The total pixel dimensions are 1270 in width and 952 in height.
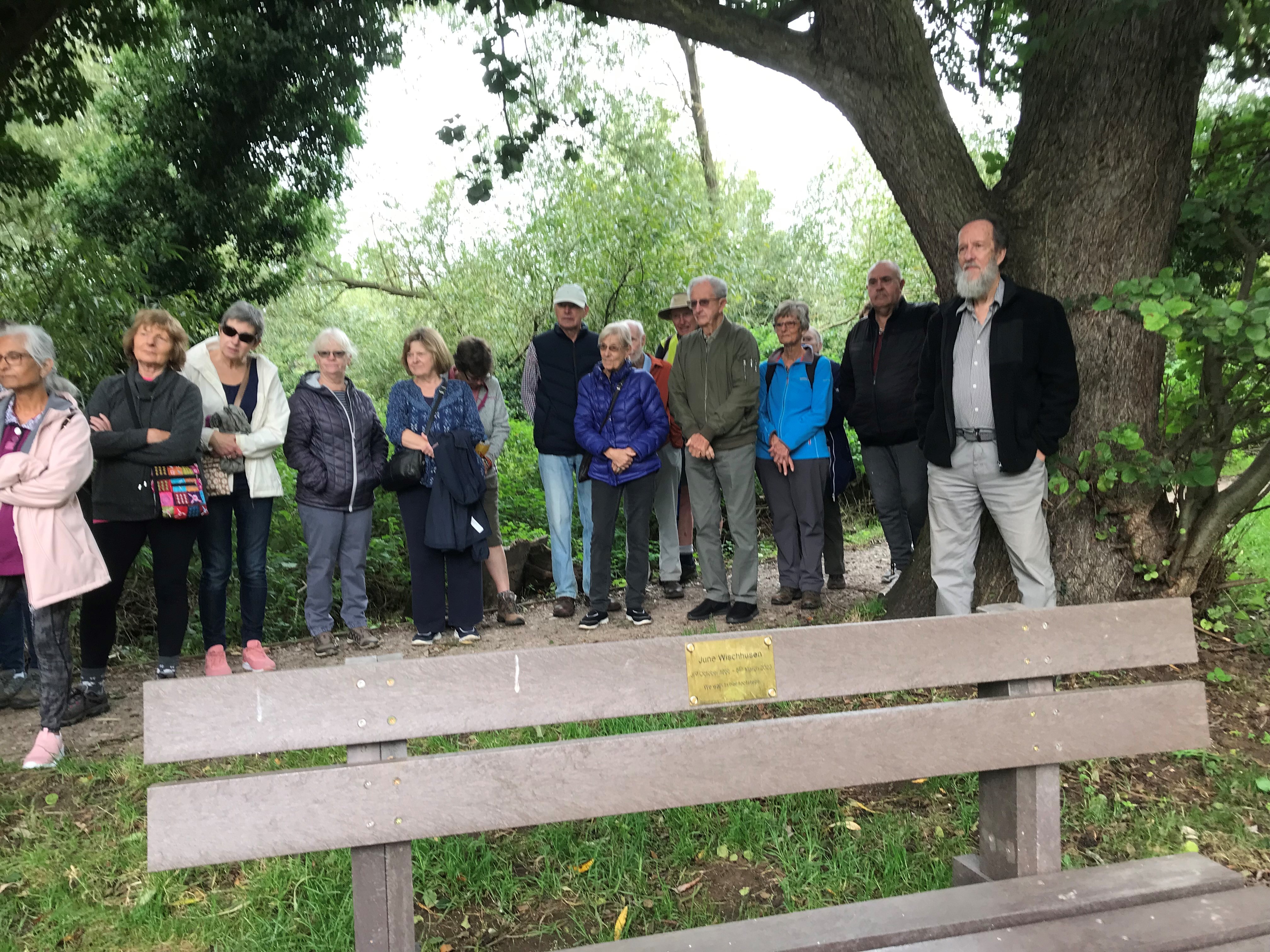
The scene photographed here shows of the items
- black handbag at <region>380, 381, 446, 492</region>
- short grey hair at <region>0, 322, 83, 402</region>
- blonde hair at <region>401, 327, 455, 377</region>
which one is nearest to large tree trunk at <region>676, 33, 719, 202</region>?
blonde hair at <region>401, 327, 455, 377</region>

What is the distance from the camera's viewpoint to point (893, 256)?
22922 mm

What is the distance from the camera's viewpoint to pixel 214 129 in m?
14.8

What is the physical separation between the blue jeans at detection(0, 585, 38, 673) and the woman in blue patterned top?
2.09m

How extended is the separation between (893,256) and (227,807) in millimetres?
22697

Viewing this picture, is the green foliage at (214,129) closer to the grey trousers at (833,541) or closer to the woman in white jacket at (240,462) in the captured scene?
the woman in white jacket at (240,462)

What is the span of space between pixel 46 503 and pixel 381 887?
2.95 m

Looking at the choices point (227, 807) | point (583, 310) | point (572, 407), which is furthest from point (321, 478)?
point (227, 807)

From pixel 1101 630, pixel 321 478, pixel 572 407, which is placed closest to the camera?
pixel 1101 630

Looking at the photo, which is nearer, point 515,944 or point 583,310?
point 515,944

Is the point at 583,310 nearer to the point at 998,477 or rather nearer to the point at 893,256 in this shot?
the point at 998,477

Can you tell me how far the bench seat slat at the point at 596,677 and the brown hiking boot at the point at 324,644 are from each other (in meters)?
3.96

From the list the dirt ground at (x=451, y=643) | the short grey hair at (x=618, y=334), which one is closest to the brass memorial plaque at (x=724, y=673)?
the dirt ground at (x=451, y=643)

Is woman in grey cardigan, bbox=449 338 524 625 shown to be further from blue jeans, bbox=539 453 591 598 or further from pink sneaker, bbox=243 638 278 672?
pink sneaker, bbox=243 638 278 672

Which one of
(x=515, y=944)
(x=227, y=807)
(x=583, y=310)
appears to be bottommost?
(x=515, y=944)
